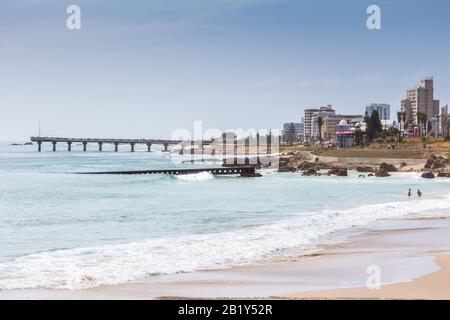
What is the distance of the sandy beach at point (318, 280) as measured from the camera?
42.6 feet

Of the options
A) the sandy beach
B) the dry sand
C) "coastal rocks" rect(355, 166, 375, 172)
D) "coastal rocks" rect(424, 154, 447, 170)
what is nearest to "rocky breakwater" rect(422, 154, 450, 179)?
"coastal rocks" rect(424, 154, 447, 170)

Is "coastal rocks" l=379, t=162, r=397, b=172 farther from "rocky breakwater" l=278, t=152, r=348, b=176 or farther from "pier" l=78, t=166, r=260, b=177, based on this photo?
"pier" l=78, t=166, r=260, b=177

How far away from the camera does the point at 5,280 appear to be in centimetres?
1485

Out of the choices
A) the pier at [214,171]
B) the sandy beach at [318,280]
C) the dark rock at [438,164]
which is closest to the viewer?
the sandy beach at [318,280]

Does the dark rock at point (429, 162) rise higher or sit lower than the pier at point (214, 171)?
higher

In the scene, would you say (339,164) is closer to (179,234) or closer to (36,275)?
(179,234)

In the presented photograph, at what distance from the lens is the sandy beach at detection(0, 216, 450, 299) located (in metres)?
13.0

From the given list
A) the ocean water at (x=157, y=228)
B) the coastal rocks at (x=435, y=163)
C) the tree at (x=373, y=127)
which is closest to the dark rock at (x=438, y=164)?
the coastal rocks at (x=435, y=163)

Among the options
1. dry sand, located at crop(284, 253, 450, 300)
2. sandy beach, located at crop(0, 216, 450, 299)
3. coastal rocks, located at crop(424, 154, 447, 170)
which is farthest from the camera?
coastal rocks, located at crop(424, 154, 447, 170)

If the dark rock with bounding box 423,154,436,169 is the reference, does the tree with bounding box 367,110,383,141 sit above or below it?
above

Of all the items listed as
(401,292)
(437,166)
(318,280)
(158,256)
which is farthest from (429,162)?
(401,292)

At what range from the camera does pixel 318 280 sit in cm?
1473

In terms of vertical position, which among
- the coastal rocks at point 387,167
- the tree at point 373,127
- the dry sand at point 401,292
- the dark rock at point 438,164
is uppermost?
the tree at point 373,127

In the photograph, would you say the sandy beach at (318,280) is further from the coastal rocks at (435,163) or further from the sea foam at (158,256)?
the coastal rocks at (435,163)
